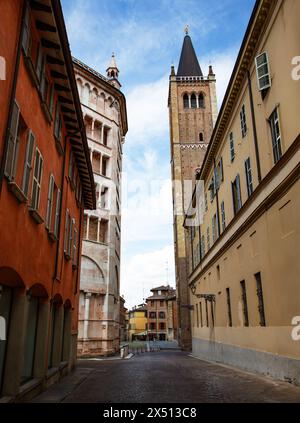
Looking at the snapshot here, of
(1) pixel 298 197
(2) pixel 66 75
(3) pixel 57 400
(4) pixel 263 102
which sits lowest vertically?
(3) pixel 57 400

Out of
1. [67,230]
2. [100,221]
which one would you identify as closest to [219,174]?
[67,230]

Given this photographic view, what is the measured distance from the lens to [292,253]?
11797 millimetres

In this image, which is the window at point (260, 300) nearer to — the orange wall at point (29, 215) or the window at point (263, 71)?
the window at point (263, 71)

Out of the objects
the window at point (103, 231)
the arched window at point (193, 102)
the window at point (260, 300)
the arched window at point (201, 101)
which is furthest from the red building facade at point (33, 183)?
the arched window at point (201, 101)

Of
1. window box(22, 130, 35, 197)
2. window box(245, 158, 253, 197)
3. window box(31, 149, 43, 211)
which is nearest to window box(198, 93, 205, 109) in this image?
window box(245, 158, 253, 197)

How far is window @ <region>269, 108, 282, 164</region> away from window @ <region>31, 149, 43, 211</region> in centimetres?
791

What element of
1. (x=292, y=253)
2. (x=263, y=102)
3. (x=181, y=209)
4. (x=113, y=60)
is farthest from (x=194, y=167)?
(x=292, y=253)

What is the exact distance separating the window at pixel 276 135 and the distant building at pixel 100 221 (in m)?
22.3

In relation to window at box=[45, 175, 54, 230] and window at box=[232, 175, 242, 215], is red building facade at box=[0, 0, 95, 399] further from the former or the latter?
window at box=[232, 175, 242, 215]

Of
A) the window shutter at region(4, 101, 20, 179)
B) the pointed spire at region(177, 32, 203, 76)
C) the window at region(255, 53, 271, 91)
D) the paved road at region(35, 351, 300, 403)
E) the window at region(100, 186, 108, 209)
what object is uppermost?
the pointed spire at region(177, 32, 203, 76)

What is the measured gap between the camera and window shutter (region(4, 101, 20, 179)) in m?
7.35

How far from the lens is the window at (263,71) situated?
14.0m

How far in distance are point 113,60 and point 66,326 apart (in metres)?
37.5
